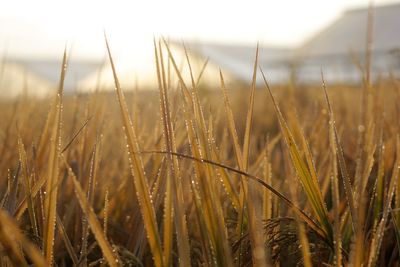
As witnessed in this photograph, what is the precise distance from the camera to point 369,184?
1.76ft

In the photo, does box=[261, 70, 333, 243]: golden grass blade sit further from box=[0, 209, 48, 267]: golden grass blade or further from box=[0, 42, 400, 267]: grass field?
box=[0, 209, 48, 267]: golden grass blade

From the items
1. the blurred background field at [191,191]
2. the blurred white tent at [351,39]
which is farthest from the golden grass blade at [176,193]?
the blurred white tent at [351,39]

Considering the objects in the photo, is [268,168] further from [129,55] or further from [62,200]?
[129,55]

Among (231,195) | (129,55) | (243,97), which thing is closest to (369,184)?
(231,195)

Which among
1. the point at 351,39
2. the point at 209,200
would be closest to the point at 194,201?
the point at 209,200

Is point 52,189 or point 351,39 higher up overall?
point 351,39

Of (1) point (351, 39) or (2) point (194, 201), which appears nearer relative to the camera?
(2) point (194, 201)

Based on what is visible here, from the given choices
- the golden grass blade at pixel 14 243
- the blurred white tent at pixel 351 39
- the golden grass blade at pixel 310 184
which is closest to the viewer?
the golden grass blade at pixel 14 243

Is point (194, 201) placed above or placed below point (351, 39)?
below

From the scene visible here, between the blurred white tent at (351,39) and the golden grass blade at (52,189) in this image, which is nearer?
the golden grass blade at (52,189)

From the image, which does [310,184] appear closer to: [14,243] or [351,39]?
[14,243]

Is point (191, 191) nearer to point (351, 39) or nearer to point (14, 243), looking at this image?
point (14, 243)

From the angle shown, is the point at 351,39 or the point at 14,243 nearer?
the point at 14,243

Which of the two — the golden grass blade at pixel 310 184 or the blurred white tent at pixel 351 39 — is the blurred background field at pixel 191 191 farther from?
the blurred white tent at pixel 351 39
